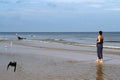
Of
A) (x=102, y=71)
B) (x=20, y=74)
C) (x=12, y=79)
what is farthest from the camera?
(x=102, y=71)

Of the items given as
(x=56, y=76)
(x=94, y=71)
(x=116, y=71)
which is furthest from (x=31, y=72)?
(x=116, y=71)

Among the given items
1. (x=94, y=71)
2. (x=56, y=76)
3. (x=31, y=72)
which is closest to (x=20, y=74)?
(x=31, y=72)

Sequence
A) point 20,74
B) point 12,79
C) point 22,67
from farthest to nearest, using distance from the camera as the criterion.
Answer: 1. point 22,67
2. point 20,74
3. point 12,79

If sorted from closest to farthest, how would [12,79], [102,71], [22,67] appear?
1. [12,79]
2. [102,71]
3. [22,67]

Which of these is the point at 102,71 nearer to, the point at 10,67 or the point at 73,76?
the point at 73,76

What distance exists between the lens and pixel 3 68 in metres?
15.7

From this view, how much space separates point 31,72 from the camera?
14375mm

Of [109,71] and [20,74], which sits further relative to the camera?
[109,71]

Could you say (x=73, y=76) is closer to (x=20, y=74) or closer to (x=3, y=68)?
(x=20, y=74)

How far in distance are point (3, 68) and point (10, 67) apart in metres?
0.34

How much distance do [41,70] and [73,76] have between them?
7.25ft

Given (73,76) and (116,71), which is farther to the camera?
(116,71)

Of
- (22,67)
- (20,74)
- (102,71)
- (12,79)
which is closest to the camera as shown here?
(12,79)

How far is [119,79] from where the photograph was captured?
12.7 metres
